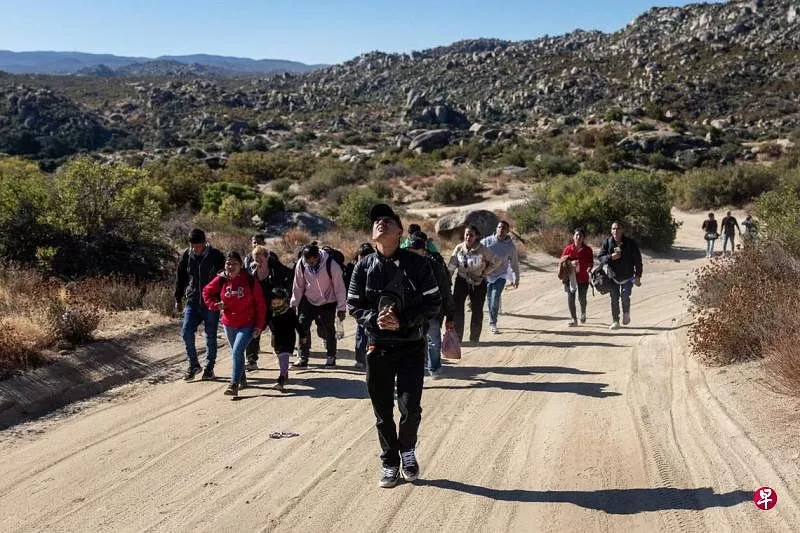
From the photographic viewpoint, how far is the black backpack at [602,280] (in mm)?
11680

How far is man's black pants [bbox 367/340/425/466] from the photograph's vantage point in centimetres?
500

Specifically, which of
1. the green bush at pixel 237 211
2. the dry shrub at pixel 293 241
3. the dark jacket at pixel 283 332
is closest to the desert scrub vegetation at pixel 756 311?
the dark jacket at pixel 283 332

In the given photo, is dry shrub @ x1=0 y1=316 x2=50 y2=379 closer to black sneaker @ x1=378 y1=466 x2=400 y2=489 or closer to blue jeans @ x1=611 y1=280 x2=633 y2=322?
black sneaker @ x1=378 y1=466 x2=400 y2=489

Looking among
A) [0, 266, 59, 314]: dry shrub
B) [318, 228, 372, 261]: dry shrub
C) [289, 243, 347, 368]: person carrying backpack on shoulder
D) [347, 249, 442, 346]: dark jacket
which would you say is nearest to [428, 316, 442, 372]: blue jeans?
[289, 243, 347, 368]: person carrying backpack on shoulder

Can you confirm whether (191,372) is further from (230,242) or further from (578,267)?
(230,242)

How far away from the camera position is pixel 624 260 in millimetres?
11469

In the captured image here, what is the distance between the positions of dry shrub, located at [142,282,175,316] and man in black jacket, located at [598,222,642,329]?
7193mm

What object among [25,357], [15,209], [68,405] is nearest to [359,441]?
[68,405]

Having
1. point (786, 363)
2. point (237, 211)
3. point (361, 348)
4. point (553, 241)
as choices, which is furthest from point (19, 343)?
point (553, 241)

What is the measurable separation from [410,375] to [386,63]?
143 meters

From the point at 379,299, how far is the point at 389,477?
1322 mm

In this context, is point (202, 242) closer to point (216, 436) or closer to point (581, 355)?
point (216, 436)

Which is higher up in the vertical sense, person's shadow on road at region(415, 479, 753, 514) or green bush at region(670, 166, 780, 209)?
green bush at region(670, 166, 780, 209)

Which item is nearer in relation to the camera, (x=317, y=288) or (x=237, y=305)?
(x=237, y=305)
